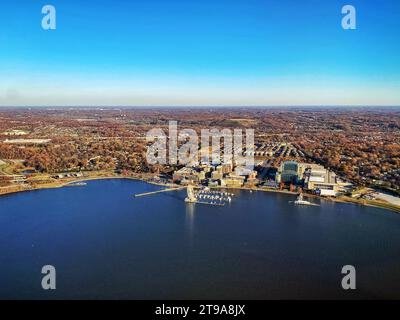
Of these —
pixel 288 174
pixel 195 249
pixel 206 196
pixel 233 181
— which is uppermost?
pixel 288 174

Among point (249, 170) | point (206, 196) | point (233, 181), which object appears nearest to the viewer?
point (206, 196)

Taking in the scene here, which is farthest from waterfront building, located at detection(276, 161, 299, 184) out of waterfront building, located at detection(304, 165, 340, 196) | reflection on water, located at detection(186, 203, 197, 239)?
reflection on water, located at detection(186, 203, 197, 239)

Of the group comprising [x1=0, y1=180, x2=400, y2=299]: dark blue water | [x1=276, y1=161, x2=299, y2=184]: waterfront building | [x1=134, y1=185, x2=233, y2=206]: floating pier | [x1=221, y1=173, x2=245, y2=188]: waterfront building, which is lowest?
[x1=0, y1=180, x2=400, y2=299]: dark blue water

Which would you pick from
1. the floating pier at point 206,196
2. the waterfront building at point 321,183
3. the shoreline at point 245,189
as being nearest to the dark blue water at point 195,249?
the floating pier at point 206,196

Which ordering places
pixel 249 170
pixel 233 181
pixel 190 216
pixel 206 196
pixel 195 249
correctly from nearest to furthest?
pixel 195 249 → pixel 190 216 → pixel 206 196 → pixel 233 181 → pixel 249 170

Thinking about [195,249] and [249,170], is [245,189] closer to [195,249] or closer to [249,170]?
[249,170]

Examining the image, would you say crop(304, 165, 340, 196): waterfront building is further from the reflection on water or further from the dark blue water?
the reflection on water

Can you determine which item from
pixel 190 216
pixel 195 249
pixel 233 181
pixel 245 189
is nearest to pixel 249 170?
pixel 233 181

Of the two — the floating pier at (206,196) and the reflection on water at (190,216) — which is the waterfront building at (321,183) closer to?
the floating pier at (206,196)

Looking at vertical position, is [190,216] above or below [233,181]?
below
